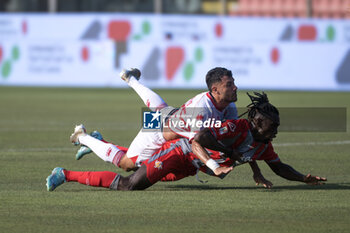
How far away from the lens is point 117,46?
2984cm

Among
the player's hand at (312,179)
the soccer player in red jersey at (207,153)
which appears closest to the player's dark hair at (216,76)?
the soccer player in red jersey at (207,153)

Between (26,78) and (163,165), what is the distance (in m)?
22.8

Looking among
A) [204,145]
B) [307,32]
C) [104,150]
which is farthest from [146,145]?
[307,32]

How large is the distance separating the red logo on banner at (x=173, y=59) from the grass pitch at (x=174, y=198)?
13.6 m

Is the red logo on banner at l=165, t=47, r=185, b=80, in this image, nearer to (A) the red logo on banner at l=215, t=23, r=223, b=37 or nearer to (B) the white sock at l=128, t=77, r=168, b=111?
(A) the red logo on banner at l=215, t=23, r=223, b=37

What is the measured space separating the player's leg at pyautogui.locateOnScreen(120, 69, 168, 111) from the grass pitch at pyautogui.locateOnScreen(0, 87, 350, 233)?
41.8 inches

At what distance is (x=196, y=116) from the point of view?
28.7 feet

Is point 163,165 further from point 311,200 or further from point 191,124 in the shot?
point 311,200

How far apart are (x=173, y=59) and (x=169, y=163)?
67.5 feet

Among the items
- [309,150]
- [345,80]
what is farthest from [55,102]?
[309,150]

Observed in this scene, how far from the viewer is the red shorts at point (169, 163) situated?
8719mm

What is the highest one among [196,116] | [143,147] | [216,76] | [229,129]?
[216,76]

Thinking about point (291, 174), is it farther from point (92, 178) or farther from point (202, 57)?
point (202, 57)

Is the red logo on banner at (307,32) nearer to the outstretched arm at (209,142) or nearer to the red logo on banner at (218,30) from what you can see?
the red logo on banner at (218,30)
